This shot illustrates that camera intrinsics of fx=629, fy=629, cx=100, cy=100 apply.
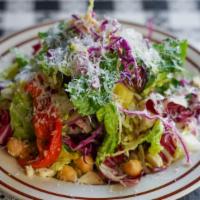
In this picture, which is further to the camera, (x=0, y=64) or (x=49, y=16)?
(x=49, y=16)

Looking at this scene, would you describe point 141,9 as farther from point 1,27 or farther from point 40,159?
point 40,159

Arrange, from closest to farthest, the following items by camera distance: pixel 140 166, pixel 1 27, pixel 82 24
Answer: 1. pixel 140 166
2. pixel 82 24
3. pixel 1 27

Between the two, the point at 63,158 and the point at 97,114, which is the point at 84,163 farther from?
the point at 97,114

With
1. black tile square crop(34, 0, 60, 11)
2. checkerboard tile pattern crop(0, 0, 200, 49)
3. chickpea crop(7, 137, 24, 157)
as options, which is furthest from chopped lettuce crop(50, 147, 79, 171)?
black tile square crop(34, 0, 60, 11)

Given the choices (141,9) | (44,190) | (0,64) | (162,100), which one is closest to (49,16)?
(141,9)

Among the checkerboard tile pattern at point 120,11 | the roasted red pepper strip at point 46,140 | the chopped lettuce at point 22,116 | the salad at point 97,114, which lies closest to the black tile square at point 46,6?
the checkerboard tile pattern at point 120,11

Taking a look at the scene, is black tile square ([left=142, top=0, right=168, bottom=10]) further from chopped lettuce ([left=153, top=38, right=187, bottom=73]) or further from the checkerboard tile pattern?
chopped lettuce ([left=153, top=38, right=187, bottom=73])

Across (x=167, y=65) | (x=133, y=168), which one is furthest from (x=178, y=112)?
(x=133, y=168)
